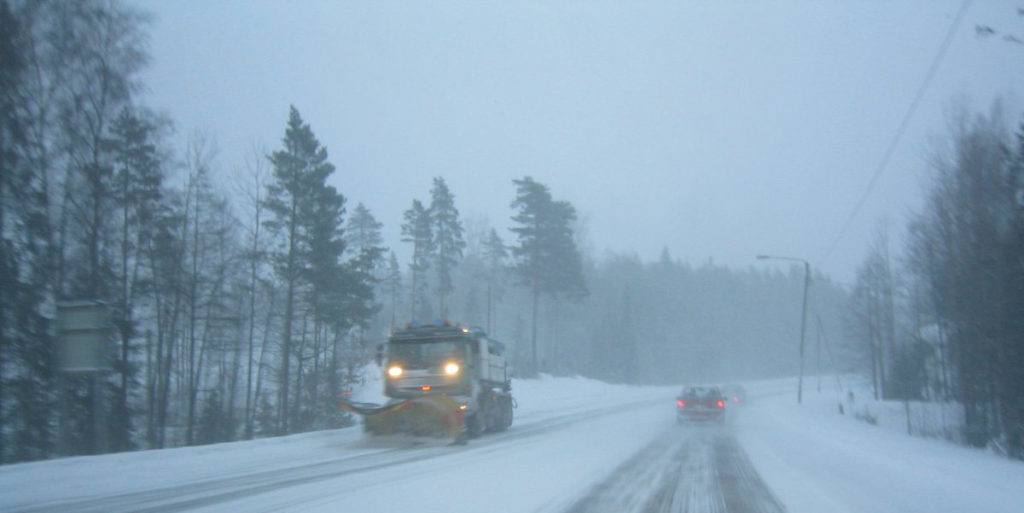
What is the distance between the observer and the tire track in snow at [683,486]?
1091 centimetres

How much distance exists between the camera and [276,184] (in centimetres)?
3634

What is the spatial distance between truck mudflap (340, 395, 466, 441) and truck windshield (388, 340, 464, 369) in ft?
4.04

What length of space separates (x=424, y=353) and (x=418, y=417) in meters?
2.01

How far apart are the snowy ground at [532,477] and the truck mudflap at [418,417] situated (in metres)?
0.63

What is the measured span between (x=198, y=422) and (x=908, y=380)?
3096 centimetres

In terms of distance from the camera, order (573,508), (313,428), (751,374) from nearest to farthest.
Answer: (573,508) < (313,428) < (751,374)

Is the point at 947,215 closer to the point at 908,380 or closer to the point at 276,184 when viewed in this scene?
the point at 908,380

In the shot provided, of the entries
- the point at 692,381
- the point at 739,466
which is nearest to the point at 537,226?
the point at 739,466

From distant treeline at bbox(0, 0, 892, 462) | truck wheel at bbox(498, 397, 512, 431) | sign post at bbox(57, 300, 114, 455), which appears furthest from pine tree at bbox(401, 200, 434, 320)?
sign post at bbox(57, 300, 114, 455)

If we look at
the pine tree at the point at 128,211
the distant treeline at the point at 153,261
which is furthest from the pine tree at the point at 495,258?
the pine tree at the point at 128,211

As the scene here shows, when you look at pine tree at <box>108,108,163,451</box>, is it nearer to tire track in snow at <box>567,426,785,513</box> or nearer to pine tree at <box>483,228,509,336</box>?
tire track in snow at <box>567,426,785,513</box>

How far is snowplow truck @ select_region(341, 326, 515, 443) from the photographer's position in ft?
65.2

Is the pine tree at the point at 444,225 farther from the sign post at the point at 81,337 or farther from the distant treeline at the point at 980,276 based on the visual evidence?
the sign post at the point at 81,337

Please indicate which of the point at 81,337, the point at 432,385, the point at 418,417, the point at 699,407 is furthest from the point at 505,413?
the point at 81,337
